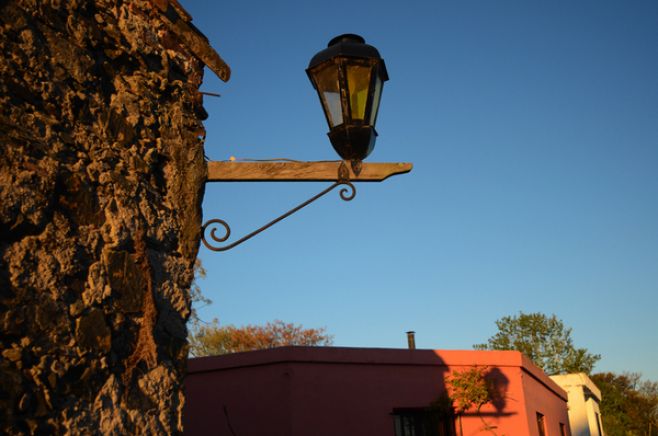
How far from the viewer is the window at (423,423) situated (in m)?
9.05

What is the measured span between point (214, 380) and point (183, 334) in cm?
640

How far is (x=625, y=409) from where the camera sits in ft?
88.9

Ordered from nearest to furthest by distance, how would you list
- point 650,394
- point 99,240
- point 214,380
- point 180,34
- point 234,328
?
point 99,240
point 180,34
point 214,380
point 234,328
point 650,394

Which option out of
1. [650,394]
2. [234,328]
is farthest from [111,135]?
[650,394]

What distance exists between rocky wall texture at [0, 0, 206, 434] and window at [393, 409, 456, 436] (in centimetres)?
675

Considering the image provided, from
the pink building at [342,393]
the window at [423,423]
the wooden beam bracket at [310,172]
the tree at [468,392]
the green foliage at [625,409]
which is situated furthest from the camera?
the green foliage at [625,409]

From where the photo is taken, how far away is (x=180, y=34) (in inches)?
130

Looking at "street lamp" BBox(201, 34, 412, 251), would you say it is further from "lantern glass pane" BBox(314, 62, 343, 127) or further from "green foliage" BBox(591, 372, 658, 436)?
"green foliage" BBox(591, 372, 658, 436)

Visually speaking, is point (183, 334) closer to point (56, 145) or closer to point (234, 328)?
point (56, 145)

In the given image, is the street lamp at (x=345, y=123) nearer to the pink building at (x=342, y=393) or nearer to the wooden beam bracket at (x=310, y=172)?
the wooden beam bracket at (x=310, y=172)

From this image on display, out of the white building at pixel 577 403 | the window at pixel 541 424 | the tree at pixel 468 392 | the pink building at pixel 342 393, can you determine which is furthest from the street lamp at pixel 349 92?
the white building at pixel 577 403

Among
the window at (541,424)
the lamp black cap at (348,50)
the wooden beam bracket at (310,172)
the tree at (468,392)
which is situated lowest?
the window at (541,424)

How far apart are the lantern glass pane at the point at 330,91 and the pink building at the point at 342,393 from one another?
17.8 ft

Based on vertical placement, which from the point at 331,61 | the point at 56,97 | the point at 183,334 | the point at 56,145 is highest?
the point at 331,61
